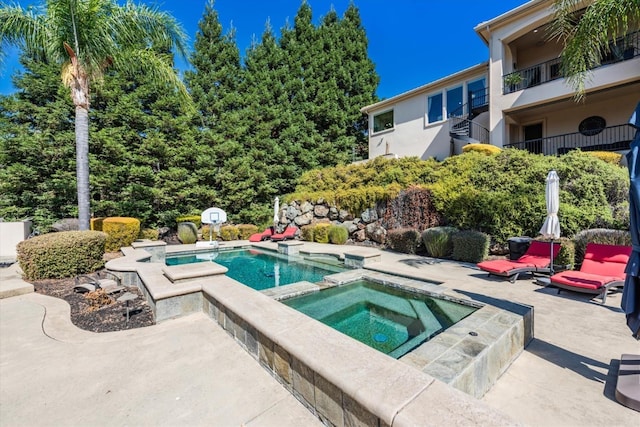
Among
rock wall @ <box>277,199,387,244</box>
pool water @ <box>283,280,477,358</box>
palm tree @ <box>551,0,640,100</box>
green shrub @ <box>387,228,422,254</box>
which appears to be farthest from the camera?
rock wall @ <box>277,199,387,244</box>

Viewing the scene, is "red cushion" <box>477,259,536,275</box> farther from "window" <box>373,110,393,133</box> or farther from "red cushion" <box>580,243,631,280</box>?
"window" <box>373,110,393,133</box>

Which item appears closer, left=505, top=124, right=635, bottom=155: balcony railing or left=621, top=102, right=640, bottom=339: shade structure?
left=621, top=102, right=640, bottom=339: shade structure

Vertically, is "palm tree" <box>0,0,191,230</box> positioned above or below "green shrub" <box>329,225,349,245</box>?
above

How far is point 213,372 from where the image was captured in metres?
2.81

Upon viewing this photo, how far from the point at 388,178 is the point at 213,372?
12.1 metres

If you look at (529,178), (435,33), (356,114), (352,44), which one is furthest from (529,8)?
(352,44)

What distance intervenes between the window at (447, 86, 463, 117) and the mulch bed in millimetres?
16772

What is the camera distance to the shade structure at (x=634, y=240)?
2492 mm

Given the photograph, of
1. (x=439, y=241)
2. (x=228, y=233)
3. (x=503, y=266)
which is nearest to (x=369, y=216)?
(x=439, y=241)

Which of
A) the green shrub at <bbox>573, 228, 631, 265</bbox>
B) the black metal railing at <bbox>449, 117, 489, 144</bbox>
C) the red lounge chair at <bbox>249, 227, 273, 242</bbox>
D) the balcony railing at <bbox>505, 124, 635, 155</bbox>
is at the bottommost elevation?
the red lounge chair at <bbox>249, 227, 273, 242</bbox>

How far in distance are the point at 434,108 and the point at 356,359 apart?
57.3 ft

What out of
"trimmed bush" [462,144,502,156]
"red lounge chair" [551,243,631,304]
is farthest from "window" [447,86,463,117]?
"red lounge chair" [551,243,631,304]

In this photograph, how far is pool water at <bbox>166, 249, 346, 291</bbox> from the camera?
7.80 m

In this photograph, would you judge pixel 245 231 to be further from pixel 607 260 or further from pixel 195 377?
pixel 607 260
